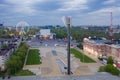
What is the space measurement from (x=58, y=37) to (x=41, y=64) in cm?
4553

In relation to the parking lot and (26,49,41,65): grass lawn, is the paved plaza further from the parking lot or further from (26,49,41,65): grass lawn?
(26,49,41,65): grass lawn

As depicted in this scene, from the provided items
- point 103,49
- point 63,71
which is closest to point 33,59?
point 103,49

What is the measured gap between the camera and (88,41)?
133ft

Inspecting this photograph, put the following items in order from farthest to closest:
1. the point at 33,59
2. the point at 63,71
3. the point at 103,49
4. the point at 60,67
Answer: the point at 103,49 < the point at 33,59 < the point at 60,67 < the point at 63,71

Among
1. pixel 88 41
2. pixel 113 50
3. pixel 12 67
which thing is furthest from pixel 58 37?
pixel 12 67

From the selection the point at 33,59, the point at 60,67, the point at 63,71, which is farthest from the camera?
the point at 33,59

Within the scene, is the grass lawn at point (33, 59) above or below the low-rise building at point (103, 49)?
below

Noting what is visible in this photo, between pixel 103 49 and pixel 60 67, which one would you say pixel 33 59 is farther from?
pixel 103 49

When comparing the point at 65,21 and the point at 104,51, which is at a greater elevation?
the point at 65,21

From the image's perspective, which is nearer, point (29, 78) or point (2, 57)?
point (29, 78)

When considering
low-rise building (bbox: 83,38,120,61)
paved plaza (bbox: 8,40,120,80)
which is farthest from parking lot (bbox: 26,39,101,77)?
low-rise building (bbox: 83,38,120,61)

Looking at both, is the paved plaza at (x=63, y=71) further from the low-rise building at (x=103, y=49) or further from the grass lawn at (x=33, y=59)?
the low-rise building at (x=103, y=49)

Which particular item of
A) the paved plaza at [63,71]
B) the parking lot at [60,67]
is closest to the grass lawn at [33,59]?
the parking lot at [60,67]

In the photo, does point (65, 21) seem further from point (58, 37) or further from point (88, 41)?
point (58, 37)
